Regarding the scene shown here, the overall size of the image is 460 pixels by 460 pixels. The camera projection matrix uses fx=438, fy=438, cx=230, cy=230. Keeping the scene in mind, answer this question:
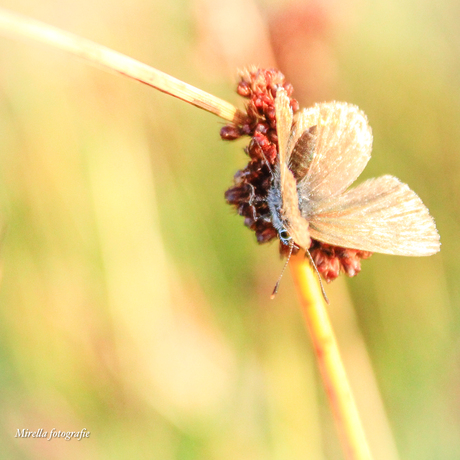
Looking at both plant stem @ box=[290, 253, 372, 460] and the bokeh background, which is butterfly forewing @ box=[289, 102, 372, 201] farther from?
the bokeh background

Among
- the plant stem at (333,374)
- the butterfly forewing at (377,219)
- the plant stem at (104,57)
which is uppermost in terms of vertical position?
the plant stem at (104,57)

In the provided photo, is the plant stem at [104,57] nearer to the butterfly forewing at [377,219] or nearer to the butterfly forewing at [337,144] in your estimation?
the butterfly forewing at [337,144]

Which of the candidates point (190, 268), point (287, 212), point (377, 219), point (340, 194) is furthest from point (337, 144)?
point (190, 268)

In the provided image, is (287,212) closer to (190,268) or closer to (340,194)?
(340,194)

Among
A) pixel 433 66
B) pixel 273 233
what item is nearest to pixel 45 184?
pixel 273 233

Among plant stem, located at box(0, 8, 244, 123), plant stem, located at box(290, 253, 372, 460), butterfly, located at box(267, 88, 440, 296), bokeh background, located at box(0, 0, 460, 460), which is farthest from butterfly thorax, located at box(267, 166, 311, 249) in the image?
bokeh background, located at box(0, 0, 460, 460)

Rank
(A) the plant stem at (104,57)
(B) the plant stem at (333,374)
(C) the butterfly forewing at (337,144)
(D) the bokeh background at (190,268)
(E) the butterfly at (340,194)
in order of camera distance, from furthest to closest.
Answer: (D) the bokeh background at (190,268)
(C) the butterfly forewing at (337,144)
(E) the butterfly at (340,194)
(B) the plant stem at (333,374)
(A) the plant stem at (104,57)

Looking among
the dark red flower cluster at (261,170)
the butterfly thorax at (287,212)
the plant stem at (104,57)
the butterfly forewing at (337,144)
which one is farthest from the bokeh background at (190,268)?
the plant stem at (104,57)
